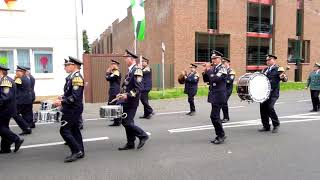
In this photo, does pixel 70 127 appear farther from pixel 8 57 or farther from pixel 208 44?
pixel 208 44

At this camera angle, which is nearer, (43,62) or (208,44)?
(43,62)

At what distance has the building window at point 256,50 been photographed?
109 feet

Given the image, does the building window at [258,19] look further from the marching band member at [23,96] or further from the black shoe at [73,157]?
the black shoe at [73,157]

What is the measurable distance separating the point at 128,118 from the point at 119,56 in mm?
11302

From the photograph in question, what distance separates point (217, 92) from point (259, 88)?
4.84 ft

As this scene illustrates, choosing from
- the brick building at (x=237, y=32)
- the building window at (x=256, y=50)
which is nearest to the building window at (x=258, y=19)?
the brick building at (x=237, y=32)

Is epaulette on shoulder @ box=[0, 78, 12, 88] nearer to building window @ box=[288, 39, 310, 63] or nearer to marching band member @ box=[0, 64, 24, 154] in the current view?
marching band member @ box=[0, 64, 24, 154]

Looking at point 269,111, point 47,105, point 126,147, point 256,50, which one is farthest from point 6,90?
point 256,50

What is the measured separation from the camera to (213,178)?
5852mm

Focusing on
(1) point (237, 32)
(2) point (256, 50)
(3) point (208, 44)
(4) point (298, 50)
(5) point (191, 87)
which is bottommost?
(5) point (191, 87)

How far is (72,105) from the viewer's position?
6820mm

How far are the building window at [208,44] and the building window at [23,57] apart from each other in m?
14.6

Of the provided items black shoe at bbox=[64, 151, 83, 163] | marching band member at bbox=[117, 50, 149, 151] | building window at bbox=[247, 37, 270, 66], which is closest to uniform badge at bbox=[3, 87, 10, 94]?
black shoe at bbox=[64, 151, 83, 163]

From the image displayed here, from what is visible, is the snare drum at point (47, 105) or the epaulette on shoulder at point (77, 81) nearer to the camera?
the epaulette on shoulder at point (77, 81)
